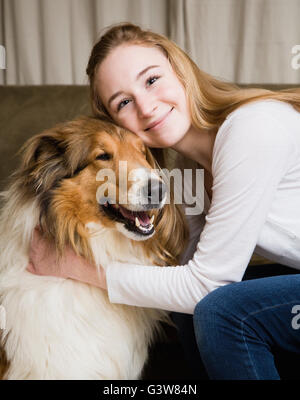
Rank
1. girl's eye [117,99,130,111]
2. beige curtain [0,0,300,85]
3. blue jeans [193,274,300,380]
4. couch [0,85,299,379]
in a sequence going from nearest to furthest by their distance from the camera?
blue jeans [193,274,300,380] → girl's eye [117,99,130,111] → couch [0,85,299,379] → beige curtain [0,0,300,85]

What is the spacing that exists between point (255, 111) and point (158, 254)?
0.62 meters

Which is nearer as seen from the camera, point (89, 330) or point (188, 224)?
point (89, 330)

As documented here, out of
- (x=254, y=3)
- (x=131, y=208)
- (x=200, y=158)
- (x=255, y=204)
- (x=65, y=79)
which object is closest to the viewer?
(x=255, y=204)

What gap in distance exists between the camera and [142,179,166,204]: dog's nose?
1.41 metres

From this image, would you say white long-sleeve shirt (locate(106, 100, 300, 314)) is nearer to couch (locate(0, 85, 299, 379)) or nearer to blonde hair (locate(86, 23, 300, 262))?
blonde hair (locate(86, 23, 300, 262))

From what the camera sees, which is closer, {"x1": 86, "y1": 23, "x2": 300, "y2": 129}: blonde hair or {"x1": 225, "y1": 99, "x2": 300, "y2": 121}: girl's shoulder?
{"x1": 225, "y1": 99, "x2": 300, "y2": 121}: girl's shoulder

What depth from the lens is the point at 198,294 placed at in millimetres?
1342

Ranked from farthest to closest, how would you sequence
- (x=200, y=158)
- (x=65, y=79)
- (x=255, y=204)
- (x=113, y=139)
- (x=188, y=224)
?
(x=65, y=79)
(x=188, y=224)
(x=200, y=158)
(x=113, y=139)
(x=255, y=204)

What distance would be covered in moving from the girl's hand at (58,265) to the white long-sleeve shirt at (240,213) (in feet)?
0.33

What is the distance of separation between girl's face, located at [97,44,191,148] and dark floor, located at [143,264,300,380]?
2.37 ft

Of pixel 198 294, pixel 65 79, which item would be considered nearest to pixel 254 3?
pixel 65 79

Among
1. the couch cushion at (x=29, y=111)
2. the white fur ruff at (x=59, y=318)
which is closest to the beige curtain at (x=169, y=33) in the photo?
the couch cushion at (x=29, y=111)

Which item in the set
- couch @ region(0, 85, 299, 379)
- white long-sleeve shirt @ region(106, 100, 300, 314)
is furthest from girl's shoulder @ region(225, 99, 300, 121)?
couch @ region(0, 85, 299, 379)

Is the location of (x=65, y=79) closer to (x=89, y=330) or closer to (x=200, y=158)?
(x=200, y=158)
